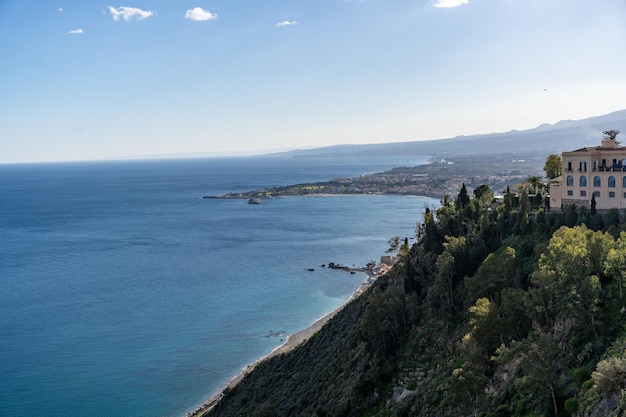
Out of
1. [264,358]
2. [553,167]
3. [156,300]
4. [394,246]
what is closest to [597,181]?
[553,167]

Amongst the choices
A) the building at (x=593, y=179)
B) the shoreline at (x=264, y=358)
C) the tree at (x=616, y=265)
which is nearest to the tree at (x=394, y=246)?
the shoreline at (x=264, y=358)

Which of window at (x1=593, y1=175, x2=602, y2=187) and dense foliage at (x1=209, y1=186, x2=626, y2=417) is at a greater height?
window at (x1=593, y1=175, x2=602, y2=187)

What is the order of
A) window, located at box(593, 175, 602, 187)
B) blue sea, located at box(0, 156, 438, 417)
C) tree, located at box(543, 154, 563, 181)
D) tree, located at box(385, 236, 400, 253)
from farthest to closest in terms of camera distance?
tree, located at box(385, 236, 400, 253)
tree, located at box(543, 154, 563, 181)
blue sea, located at box(0, 156, 438, 417)
window, located at box(593, 175, 602, 187)

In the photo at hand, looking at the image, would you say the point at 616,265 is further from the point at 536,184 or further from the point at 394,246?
the point at 394,246

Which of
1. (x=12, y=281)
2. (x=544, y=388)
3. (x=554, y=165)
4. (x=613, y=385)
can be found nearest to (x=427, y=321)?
(x=544, y=388)

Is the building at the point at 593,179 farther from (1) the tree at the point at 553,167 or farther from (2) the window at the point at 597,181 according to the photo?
(1) the tree at the point at 553,167

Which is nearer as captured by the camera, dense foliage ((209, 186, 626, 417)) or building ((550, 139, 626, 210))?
dense foliage ((209, 186, 626, 417))

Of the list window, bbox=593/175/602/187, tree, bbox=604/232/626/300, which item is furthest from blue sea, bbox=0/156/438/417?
tree, bbox=604/232/626/300

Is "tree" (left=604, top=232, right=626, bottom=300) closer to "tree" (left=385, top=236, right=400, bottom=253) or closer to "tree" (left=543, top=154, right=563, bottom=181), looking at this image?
"tree" (left=543, top=154, right=563, bottom=181)
